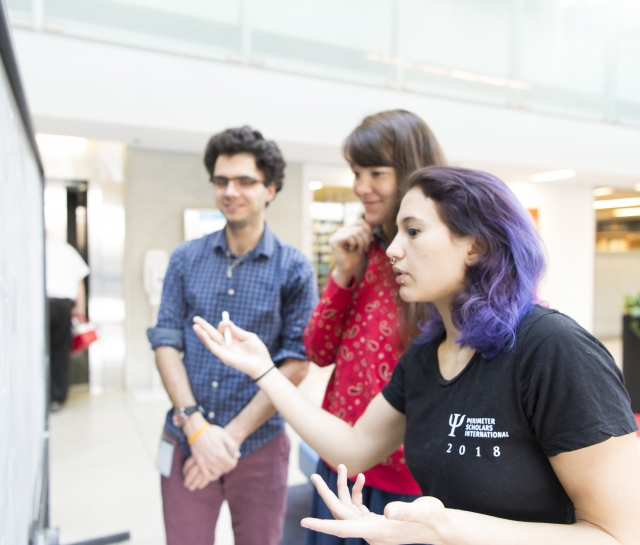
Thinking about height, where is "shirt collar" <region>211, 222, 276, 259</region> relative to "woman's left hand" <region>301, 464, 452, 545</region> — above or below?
above

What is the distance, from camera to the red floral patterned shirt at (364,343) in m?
1.24

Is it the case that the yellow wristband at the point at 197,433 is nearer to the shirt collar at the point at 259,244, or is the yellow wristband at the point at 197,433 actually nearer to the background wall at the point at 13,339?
the background wall at the point at 13,339

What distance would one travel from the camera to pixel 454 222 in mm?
938

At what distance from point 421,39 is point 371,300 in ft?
19.9

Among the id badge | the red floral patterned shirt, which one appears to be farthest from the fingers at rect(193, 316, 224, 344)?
the id badge

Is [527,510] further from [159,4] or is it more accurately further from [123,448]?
[159,4]

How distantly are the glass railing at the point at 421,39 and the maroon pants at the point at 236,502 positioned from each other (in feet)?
13.8

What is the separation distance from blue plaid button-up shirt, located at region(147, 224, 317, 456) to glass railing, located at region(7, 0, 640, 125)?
12.3 feet

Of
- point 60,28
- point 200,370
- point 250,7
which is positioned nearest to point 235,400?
point 200,370

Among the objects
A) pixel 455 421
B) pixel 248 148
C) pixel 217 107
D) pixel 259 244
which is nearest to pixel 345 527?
pixel 455 421

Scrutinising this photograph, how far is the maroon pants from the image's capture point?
1516mm

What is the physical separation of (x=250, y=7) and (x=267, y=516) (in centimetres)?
518

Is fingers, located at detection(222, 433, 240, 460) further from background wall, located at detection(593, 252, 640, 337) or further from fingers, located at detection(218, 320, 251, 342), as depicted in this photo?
background wall, located at detection(593, 252, 640, 337)

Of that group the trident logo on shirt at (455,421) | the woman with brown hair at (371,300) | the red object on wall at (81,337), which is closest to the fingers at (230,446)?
the woman with brown hair at (371,300)
